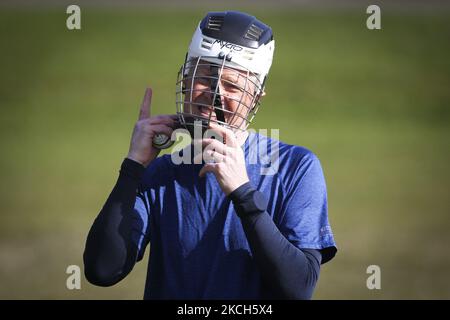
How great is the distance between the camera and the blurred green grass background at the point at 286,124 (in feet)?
24.4

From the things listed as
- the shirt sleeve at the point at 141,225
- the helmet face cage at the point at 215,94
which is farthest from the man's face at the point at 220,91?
the shirt sleeve at the point at 141,225

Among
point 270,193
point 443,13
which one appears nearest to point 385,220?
point 270,193

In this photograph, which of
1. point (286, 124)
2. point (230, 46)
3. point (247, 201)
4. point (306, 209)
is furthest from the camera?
point (286, 124)

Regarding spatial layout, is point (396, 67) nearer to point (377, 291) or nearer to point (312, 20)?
point (312, 20)

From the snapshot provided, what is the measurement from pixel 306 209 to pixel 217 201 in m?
0.30

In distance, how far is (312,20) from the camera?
44.5ft

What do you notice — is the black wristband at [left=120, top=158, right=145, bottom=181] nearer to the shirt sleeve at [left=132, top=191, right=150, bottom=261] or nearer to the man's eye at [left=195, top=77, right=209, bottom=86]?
the shirt sleeve at [left=132, top=191, right=150, bottom=261]

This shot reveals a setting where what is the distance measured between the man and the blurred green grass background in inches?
159

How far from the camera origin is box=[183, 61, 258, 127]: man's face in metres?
2.67

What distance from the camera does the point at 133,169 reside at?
2.67 metres

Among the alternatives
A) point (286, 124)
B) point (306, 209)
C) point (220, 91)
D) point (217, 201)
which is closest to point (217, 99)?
point (220, 91)

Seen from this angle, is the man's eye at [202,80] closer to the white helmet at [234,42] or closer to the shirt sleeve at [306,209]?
the white helmet at [234,42]

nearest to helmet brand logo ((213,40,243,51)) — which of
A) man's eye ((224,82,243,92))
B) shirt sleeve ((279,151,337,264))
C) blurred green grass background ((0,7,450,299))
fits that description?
man's eye ((224,82,243,92))

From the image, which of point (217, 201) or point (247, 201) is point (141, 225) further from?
point (247, 201)
